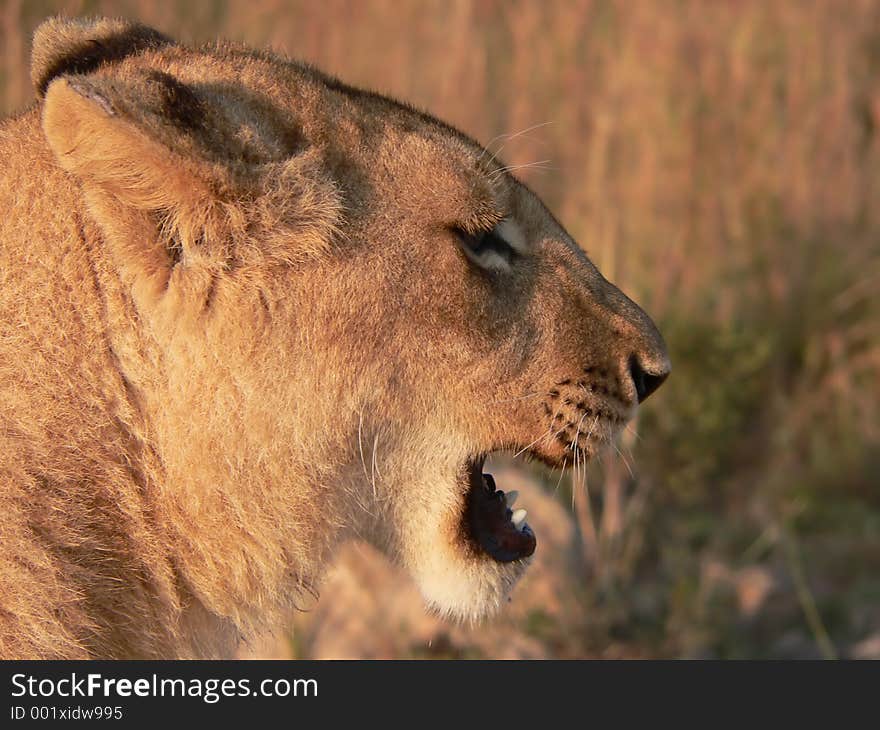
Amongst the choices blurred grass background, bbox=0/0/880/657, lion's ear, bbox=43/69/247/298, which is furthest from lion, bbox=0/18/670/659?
blurred grass background, bbox=0/0/880/657

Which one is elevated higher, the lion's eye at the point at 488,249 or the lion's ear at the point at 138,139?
the lion's eye at the point at 488,249

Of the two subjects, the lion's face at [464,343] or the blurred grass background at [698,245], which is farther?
the blurred grass background at [698,245]

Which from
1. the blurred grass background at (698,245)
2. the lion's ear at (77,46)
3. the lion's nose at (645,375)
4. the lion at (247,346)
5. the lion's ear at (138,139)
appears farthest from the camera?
the blurred grass background at (698,245)

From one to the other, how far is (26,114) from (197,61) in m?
0.41

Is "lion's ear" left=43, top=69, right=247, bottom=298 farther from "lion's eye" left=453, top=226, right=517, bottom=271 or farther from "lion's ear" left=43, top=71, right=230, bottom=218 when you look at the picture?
"lion's eye" left=453, top=226, right=517, bottom=271

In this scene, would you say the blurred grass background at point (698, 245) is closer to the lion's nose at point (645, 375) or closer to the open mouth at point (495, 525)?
the open mouth at point (495, 525)

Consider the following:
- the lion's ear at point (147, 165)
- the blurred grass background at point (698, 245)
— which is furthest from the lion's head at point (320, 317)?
the blurred grass background at point (698, 245)

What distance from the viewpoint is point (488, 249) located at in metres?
2.81

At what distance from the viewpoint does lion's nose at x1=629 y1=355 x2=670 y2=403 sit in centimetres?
298

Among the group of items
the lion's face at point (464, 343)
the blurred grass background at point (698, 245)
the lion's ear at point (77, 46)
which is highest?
the blurred grass background at point (698, 245)

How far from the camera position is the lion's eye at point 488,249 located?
2.75 m

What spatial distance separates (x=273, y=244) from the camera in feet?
8.38

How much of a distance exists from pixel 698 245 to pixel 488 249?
12.6ft

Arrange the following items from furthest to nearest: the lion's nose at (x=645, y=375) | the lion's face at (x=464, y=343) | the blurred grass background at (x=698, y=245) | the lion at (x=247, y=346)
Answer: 1. the blurred grass background at (x=698, y=245)
2. the lion's nose at (x=645, y=375)
3. the lion's face at (x=464, y=343)
4. the lion at (x=247, y=346)
